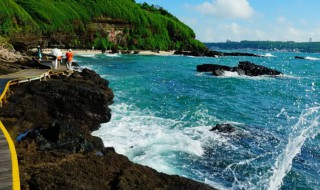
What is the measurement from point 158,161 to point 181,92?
2139cm

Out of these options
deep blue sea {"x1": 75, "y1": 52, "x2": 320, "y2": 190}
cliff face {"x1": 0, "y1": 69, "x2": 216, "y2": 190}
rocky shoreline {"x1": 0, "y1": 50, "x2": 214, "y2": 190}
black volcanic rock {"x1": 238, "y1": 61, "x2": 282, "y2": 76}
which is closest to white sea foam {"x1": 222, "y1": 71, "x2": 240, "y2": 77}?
black volcanic rock {"x1": 238, "y1": 61, "x2": 282, "y2": 76}

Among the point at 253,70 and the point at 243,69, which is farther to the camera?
the point at 243,69

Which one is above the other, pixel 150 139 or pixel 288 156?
pixel 150 139

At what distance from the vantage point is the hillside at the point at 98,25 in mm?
100619

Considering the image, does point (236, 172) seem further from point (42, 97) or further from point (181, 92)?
point (181, 92)

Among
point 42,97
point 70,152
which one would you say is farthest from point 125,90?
point 70,152

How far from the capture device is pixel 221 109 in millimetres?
28219

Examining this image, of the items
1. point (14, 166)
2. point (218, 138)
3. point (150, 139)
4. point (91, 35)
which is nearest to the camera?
point (14, 166)

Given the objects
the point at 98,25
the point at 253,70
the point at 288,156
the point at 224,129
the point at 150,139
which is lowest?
the point at 288,156

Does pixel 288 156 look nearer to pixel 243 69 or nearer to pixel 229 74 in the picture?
pixel 229 74

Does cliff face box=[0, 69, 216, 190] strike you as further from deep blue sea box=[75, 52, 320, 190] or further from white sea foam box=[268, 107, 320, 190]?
white sea foam box=[268, 107, 320, 190]

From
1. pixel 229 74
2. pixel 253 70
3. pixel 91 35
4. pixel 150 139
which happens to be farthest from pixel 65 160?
pixel 91 35

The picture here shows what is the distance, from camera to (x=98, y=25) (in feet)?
387

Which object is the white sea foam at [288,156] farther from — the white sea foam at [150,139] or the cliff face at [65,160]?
the cliff face at [65,160]
